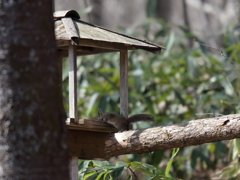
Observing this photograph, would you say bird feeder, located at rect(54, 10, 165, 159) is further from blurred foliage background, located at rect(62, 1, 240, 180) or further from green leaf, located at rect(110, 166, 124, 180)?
blurred foliage background, located at rect(62, 1, 240, 180)

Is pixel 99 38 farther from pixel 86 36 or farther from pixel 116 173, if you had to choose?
pixel 116 173

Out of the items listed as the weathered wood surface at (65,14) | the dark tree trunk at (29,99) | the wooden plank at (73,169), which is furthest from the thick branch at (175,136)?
the dark tree trunk at (29,99)

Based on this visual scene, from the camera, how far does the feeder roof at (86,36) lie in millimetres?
2301

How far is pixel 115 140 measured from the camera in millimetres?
2492

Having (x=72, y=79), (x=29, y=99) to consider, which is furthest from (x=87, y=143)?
(x=29, y=99)

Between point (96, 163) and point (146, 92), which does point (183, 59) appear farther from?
point (96, 163)

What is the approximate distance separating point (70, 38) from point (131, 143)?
2.28 ft

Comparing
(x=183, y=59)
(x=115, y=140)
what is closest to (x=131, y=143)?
(x=115, y=140)

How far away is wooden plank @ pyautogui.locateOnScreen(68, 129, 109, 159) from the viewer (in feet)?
8.34

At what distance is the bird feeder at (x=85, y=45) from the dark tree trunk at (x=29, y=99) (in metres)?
0.75

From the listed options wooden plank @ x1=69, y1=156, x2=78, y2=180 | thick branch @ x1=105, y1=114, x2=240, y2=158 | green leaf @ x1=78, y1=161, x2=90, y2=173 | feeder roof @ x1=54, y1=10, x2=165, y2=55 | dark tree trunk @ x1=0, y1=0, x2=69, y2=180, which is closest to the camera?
dark tree trunk @ x1=0, y1=0, x2=69, y2=180

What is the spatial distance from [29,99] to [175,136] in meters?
1.05

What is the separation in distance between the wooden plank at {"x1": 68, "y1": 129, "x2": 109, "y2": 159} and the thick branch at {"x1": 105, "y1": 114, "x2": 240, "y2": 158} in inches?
1.8

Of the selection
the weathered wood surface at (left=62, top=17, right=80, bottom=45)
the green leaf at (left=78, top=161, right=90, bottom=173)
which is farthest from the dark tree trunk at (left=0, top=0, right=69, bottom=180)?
the green leaf at (left=78, top=161, right=90, bottom=173)
